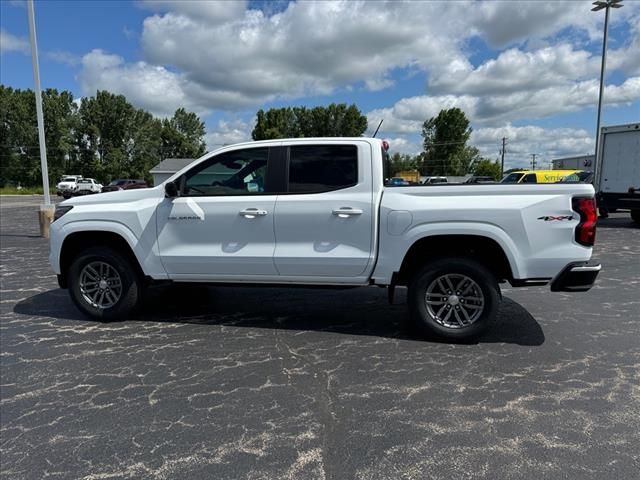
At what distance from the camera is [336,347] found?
4340 millimetres

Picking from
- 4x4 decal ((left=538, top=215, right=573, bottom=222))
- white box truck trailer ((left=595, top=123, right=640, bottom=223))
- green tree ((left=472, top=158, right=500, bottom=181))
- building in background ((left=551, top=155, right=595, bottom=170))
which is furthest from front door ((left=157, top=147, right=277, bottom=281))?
green tree ((left=472, top=158, right=500, bottom=181))

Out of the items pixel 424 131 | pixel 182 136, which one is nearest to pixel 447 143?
pixel 424 131

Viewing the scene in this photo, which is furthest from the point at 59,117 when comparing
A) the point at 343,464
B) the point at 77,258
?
the point at 343,464

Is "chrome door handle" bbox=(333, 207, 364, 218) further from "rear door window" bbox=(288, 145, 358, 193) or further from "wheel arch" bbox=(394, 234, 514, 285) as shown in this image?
"wheel arch" bbox=(394, 234, 514, 285)

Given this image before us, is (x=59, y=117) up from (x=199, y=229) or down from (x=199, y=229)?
up

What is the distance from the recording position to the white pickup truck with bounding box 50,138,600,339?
4086mm

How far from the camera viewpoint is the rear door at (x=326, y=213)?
4402 millimetres

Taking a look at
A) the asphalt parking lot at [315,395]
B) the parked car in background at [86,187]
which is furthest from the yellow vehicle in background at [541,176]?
the parked car in background at [86,187]

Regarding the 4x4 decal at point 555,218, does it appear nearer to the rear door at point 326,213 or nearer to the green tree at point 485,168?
the rear door at point 326,213

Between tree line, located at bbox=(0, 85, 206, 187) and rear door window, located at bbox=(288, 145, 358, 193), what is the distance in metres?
67.3

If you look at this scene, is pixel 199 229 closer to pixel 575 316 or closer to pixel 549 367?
pixel 549 367

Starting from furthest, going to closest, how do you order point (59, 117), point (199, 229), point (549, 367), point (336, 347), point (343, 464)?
point (59, 117)
point (199, 229)
point (336, 347)
point (549, 367)
point (343, 464)

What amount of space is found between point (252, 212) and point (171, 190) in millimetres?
926

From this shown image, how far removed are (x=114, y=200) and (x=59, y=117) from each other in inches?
2681
